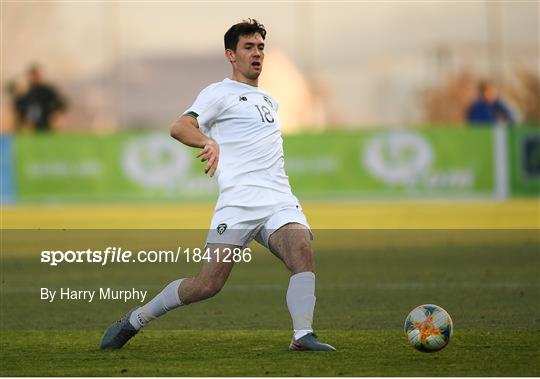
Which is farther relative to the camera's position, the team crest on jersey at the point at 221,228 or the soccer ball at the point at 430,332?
the team crest on jersey at the point at 221,228

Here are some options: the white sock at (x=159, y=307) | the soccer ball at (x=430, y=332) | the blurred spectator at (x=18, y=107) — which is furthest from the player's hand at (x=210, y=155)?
the blurred spectator at (x=18, y=107)

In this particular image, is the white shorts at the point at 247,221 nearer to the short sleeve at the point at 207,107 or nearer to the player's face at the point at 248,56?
→ the short sleeve at the point at 207,107

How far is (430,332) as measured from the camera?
909 cm

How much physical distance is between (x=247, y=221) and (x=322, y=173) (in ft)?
69.8

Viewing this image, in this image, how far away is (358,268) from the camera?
1622cm

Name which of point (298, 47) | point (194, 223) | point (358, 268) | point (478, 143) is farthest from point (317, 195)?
point (358, 268)

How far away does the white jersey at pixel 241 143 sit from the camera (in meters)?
9.52

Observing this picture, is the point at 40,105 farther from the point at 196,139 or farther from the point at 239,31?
the point at 196,139

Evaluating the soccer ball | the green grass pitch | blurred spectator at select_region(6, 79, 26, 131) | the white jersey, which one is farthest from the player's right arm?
blurred spectator at select_region(6, 79, 26, 131)

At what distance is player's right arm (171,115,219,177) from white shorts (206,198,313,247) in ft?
1.77

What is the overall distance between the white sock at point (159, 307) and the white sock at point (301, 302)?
0.83 m

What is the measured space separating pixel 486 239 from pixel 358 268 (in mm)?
4684

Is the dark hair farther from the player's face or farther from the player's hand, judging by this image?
the player's hand

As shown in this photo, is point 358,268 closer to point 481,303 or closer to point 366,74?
point 481,303
